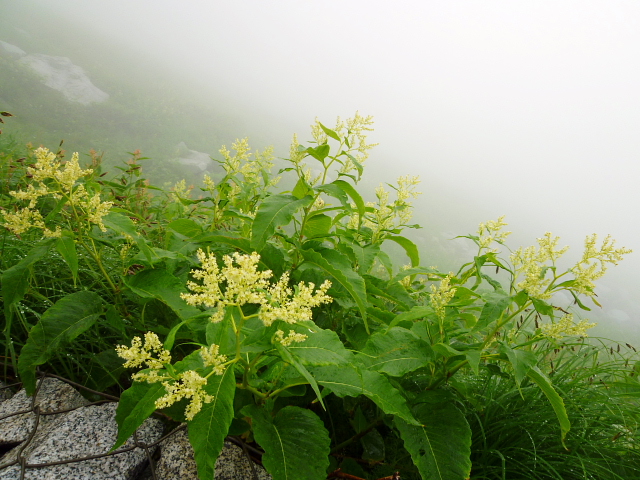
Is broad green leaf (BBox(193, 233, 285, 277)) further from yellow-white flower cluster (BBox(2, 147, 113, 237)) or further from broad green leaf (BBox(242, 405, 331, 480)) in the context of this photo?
broad green leaf (BBox(242, 405, 331, 480))

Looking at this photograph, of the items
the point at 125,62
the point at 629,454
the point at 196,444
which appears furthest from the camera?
the point at 125,62

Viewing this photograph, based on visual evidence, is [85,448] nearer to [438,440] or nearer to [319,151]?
[438,440]

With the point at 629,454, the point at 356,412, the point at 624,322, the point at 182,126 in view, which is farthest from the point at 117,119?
the point at 624,322

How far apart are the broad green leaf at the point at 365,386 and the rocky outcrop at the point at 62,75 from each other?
5.31 metres

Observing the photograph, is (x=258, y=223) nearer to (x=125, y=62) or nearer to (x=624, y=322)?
(x=125, y=62)

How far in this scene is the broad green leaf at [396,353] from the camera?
0.97 metres

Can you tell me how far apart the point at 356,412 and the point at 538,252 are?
80 centimetres

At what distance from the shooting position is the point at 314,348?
0.80 meters

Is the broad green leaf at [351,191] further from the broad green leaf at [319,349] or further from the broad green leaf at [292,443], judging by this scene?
the broad green leaf at [292,443]

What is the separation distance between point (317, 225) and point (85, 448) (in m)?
1.08

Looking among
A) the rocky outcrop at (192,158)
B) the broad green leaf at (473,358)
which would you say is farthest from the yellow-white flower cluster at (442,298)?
the rocky outcrop at (192,158)

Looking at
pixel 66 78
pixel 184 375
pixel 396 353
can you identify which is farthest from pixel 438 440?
pixel 66 78

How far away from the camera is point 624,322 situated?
27.5 ft

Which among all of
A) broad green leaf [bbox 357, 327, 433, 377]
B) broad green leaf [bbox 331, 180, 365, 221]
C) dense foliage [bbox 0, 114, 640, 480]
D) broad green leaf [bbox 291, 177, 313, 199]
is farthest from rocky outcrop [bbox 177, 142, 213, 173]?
broad green leaf [bbox 357, 327, 433, 377]
